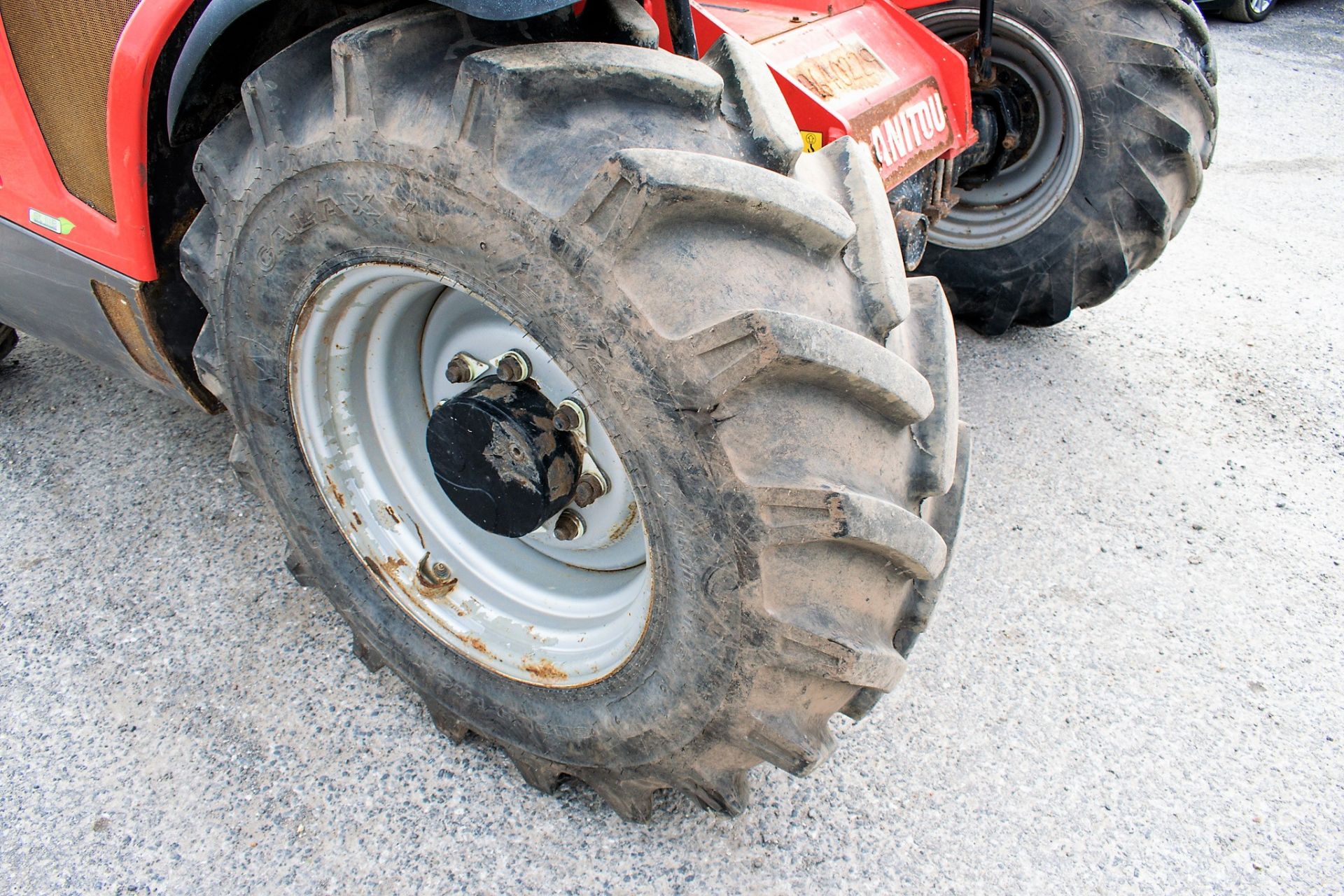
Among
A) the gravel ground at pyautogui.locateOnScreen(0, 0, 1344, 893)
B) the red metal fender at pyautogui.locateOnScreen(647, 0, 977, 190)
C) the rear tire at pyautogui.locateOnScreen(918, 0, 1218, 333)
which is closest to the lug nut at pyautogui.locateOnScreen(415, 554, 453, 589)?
the gravel ground at pyautogui.locateOnScreen(0, 0, 1344, 893)

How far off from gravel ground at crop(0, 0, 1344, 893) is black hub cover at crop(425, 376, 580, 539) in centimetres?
58

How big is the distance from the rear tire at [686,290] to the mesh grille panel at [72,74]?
0.86ft

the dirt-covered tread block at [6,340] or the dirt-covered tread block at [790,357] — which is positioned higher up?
the dirt-covered tread block at [790,357]

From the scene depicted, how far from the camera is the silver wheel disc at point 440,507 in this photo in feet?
5.15

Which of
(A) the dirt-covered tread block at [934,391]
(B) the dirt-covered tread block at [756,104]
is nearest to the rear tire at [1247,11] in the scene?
(A) the dirt-covered tread block at [934,391]

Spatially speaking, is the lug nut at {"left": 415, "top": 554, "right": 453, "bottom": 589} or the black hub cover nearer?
the black hub cover

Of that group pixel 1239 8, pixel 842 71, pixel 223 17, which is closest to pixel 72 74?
pixel 223 17

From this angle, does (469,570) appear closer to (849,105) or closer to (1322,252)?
(849,105)

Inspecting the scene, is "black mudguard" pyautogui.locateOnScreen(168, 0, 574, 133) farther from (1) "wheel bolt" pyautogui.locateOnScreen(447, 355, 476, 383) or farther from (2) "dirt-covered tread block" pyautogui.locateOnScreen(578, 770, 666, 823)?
(2) "dirt-covered tread block" pyautogui.locateOnScreen(578, 770, 666, 823)

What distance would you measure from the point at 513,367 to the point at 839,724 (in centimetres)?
98

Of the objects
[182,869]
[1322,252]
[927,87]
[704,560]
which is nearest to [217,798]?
[182,869]

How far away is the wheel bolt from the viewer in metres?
1.62

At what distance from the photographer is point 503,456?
1495 millimetres

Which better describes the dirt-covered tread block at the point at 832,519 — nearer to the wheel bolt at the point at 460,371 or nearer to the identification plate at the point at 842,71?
the wheel bolt at the point at 460,371
